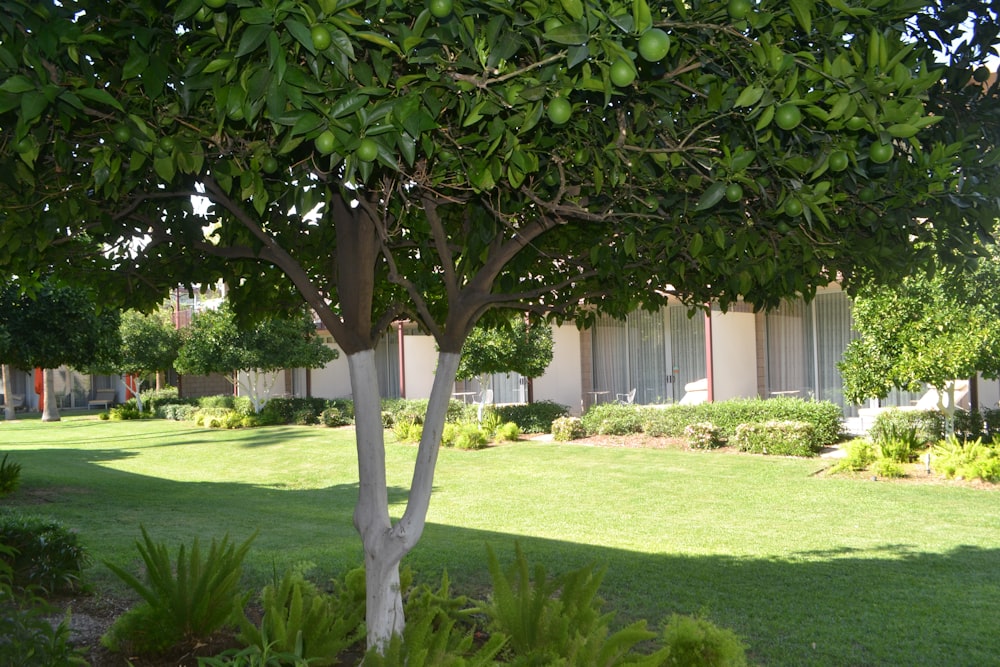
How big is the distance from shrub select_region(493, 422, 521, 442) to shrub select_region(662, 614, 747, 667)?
17.2 metres

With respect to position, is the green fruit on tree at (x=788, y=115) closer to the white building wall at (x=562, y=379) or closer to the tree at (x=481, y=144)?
the tree at (x=481, y=144)

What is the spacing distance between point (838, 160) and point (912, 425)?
1516cm

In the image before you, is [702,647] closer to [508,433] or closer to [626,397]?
[508,433]

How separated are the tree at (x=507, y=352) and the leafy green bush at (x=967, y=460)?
10.1 meters

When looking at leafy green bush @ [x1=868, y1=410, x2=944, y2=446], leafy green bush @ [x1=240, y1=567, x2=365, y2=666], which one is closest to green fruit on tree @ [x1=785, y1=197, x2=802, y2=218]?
leafy green bush @ [x1=240, y1=567, x2=365, y2=666]

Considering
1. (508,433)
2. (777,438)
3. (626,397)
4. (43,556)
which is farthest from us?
(626,397)

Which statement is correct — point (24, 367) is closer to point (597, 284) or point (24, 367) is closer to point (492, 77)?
point (597, 284)

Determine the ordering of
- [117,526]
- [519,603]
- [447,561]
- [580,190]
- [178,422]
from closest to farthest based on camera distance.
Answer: [580,190]
[519,603]
[447,561]
[117,526]
[178,422]

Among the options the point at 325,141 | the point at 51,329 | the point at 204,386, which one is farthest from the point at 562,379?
the point at 325,141

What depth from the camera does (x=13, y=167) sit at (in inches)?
136

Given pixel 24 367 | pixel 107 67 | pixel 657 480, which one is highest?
pixel 107 67

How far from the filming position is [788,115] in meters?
2.28

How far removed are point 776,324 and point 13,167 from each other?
70.9 ft

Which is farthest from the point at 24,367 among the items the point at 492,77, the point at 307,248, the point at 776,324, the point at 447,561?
the point at 776,324
